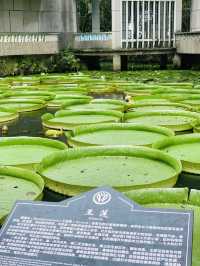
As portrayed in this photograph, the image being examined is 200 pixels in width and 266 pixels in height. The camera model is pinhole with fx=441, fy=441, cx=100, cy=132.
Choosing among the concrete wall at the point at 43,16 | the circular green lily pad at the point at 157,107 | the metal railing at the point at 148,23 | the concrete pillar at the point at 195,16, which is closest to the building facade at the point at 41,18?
the concrete wall at the point at 43,16

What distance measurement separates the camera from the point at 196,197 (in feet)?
9.12

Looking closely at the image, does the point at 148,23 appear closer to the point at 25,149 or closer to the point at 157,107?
the point at 157,107

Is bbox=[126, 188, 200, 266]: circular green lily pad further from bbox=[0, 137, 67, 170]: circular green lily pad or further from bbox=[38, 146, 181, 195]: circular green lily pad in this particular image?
bbox=[0, 137, 67, 170]: circular green lily pad

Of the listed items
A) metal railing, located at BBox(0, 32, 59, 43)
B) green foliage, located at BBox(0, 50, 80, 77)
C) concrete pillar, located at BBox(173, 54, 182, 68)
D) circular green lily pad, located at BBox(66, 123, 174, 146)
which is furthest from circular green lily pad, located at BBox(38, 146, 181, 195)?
concrete pillar, located at BBox(173, 54, 182, 68)

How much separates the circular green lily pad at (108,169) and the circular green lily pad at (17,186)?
138mm

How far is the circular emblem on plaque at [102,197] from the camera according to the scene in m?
2.17

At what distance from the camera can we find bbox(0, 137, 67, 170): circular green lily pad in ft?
13.6

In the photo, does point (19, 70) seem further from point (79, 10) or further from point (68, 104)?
point (79, 10)

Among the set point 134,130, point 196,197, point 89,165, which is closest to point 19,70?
point 134,130

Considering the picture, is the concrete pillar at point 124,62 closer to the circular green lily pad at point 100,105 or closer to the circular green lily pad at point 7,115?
the circular green lily pad at point 100,105

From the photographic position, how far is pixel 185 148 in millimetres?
4340

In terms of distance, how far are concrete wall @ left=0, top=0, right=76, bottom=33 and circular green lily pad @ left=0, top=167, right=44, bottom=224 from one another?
1570 centimetres

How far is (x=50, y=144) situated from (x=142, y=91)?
423 centimetres

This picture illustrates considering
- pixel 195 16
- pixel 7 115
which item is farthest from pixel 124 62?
pixel 7 115
